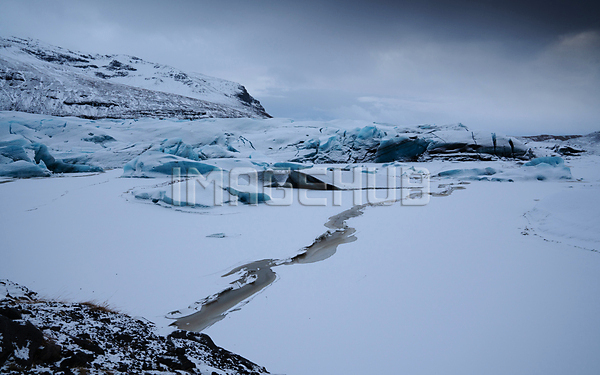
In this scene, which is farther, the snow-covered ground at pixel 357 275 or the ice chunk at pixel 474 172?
the ice chunk at pixel 474 172

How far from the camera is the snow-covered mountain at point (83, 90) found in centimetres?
2528

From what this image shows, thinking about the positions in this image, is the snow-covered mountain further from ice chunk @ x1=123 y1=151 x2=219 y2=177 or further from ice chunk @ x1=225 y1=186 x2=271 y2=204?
ice chunk @ x1=225 y1=186 x2=271 y2=204

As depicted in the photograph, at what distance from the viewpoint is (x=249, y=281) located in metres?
2.60

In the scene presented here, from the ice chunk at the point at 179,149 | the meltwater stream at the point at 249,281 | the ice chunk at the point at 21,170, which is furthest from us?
the ice chunk at the point at 179,149

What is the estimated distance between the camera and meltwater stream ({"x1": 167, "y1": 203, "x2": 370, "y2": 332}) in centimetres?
203

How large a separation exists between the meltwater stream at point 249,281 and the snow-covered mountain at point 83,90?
27922 mm

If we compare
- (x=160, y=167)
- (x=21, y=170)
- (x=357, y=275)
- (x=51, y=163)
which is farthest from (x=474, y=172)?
(x=51, y=163)

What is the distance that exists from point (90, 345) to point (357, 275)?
1981mm

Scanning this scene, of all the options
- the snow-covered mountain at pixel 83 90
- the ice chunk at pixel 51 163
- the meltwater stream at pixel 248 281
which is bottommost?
the meltwater stream at pixel 248 281

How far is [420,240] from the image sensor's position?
3.51m

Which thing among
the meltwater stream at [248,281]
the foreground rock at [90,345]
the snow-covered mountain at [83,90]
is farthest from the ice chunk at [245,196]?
the snow-covered mountain at [83,90]

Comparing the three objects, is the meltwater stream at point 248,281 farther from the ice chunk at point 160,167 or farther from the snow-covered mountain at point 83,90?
the snow-covered mountain at point 83,90

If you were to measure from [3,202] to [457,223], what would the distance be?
22.7 feet

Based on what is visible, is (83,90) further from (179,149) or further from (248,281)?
(248,281)
